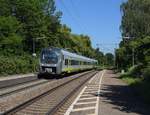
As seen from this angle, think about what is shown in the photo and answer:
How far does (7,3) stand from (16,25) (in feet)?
31.9

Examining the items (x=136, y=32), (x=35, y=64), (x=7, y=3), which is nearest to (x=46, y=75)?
(x=35, y=64)

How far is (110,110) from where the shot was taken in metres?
17.9

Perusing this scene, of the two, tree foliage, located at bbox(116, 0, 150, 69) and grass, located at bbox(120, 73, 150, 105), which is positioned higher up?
tree foliage, located at bbox(116, 0, 150, 69)

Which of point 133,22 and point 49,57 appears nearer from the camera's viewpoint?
point 49,57

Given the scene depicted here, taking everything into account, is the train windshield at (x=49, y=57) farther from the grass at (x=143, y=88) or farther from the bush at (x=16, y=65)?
the grass at (x=143, y=88)

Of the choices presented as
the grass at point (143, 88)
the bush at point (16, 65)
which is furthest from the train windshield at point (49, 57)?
the grass at point (143, 88)

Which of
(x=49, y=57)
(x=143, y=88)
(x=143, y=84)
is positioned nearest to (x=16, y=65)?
(x=49, y=57)

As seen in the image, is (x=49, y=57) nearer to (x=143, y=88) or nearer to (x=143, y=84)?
(x=143, y=84)

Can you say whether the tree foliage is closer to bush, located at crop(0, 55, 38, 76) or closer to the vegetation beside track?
bush, located at crop(0, 55, 38, 76)

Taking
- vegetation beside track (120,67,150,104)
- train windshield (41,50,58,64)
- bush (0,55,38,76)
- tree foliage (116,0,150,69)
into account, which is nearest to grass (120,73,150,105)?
vegetation beside track (120,67,150,104)

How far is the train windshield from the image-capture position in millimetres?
45062

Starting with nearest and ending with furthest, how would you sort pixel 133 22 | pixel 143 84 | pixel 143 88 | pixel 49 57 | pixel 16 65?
pixel 143 88
pixel 143 84
pixel 49 57
pixel 16 65
pixel 133 22

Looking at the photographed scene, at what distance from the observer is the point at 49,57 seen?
4519 centimetres

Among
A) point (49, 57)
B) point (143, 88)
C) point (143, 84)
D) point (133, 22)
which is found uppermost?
point (133, 22)
